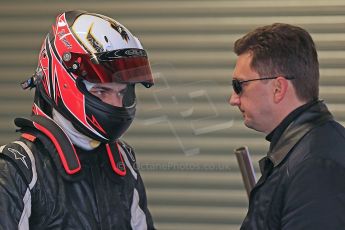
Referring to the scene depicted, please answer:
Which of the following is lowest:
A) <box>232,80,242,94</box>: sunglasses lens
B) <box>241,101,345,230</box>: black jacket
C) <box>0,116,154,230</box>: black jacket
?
<box>0,116,154,230</box>: black jacket

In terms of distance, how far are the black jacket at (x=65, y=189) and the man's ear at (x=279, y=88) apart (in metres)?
0.73

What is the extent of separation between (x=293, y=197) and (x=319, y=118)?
337 mm

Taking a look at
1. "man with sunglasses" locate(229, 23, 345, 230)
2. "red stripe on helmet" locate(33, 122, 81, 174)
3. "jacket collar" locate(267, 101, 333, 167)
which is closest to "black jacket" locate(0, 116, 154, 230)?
"red stripe on helmet" locate(33, 122, 81, 174)

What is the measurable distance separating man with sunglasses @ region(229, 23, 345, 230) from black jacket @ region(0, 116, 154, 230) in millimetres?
561

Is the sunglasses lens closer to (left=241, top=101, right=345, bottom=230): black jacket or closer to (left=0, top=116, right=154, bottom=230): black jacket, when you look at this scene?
(left=241, top=101, right=345, bottom=230): black jacket

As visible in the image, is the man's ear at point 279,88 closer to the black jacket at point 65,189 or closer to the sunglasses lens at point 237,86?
the sunglasses lens at point 237,86

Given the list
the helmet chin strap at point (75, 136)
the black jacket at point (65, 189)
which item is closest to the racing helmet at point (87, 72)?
the helmet chin strap at point (75, 136)

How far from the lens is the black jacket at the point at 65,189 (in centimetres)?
269

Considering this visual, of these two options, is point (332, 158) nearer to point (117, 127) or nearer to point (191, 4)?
point (117, 127)

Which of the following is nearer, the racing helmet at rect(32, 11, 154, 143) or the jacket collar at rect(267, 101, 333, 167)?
the jacket collar at rect(267, 101, 333, 167)

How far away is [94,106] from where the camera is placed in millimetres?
2980

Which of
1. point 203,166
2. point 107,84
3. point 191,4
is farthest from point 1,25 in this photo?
point 107,84

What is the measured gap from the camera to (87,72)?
2.95m

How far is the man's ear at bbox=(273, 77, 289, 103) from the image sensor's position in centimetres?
268
